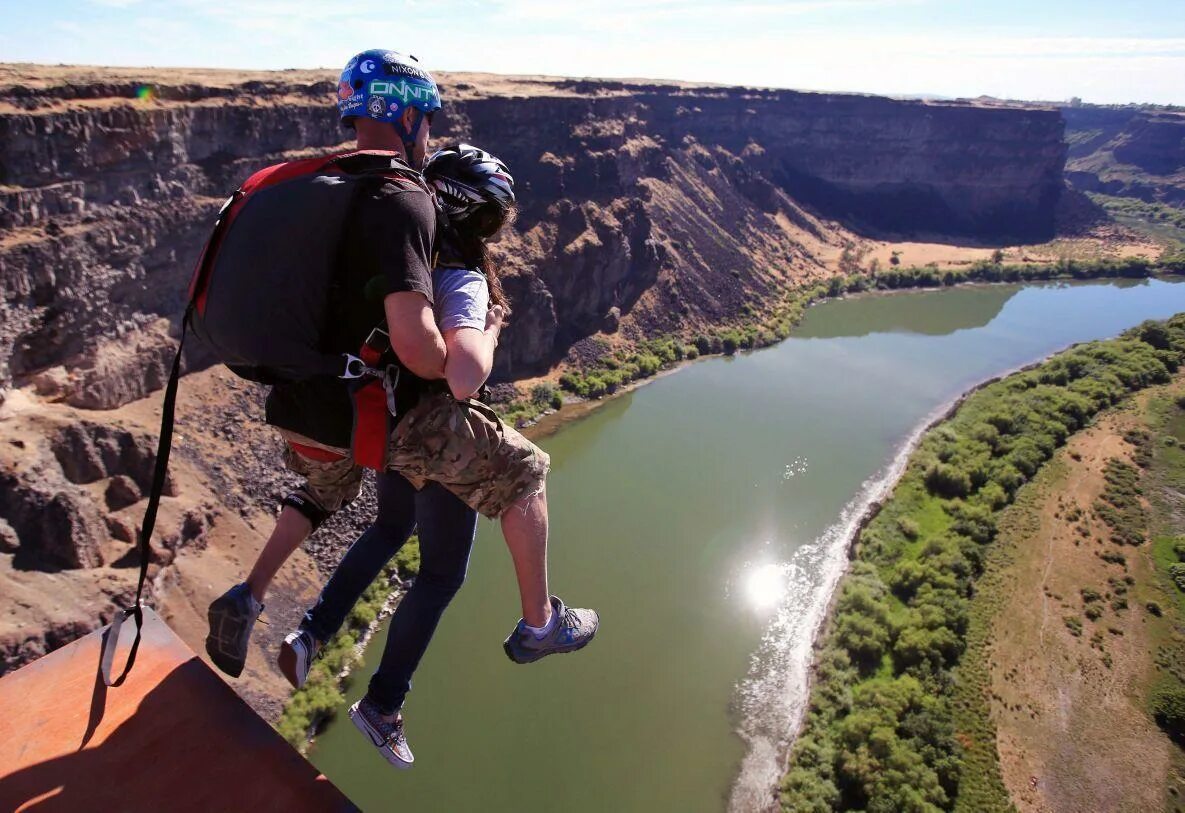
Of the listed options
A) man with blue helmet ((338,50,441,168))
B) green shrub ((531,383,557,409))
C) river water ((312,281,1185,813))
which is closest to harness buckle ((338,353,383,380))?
man with blue helmet ((338,50,441,168))

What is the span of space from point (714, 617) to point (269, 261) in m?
18.1

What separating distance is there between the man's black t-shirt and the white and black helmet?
1.62 feet

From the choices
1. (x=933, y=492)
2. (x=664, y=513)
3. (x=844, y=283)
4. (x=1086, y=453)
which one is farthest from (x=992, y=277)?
(x=664, y=513)

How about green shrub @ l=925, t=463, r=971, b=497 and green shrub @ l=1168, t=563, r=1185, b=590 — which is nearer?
green shrub @ l=1168, t=563, r=1185, b=590

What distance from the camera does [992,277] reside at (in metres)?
56.9

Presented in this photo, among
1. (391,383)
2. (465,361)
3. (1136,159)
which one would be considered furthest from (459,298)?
(1136,159)

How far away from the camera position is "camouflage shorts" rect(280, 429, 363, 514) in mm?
→ 2947

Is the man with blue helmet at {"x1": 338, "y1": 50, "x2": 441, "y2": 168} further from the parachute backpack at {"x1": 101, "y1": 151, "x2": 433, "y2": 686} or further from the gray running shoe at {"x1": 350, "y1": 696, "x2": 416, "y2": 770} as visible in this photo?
the gray running shoe at {"x1": 350, "y1": 696, "x2": 416, "y2": 770}

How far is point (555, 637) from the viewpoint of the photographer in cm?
319

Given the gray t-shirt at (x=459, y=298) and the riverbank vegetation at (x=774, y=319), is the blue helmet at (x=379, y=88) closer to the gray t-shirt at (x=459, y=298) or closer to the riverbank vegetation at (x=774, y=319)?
the gray t-shirt at (x=459, y=298)

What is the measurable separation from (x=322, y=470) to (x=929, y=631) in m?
17.4

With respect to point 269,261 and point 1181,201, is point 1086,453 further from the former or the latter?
point 1181,201

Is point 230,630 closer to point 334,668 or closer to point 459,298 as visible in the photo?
point 459,298

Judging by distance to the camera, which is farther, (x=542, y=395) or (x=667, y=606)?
(x=542, y=395)
